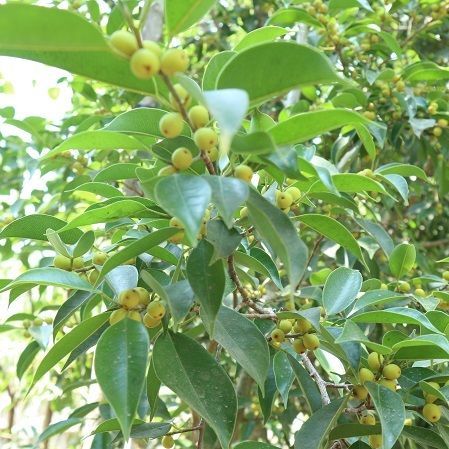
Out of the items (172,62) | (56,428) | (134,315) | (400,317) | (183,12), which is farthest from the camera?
(56,428)

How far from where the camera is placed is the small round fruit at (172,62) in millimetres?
666

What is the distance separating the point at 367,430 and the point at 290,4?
1.47m

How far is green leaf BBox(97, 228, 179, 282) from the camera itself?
817 millimetres

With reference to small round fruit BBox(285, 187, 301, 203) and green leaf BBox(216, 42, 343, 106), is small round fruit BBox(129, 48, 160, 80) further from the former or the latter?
small round fruit BBox(285, 187, 301, 203)

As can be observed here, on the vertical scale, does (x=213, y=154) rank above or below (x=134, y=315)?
above

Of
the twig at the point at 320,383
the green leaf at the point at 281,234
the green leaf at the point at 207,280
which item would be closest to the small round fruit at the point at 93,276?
the green leaf at the point at 207,280

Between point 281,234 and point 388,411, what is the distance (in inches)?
13.5

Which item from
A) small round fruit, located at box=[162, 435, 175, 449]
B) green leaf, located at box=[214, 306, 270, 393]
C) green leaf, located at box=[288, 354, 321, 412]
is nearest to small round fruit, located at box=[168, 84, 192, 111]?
green leaf, located at box=[214, 306, 270, 393]

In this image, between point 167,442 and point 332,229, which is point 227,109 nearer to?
point 332,229

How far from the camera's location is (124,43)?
0.66 metres

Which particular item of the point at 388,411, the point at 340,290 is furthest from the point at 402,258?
the point at 388,411

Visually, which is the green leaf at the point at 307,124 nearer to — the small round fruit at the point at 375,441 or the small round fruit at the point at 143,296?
the small round fruit at the point at 143,296

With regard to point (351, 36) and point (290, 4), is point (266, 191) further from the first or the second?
point (351, 36)

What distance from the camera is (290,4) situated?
6.80ft
